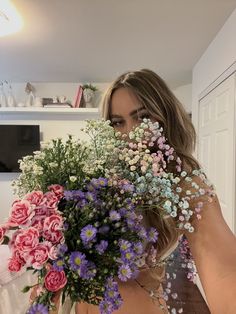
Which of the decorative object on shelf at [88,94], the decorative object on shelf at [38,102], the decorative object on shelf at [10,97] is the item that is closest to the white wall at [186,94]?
the decorative object on shelf at [88,94]

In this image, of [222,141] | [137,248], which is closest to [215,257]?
[137,248]

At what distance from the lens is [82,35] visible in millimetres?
2449

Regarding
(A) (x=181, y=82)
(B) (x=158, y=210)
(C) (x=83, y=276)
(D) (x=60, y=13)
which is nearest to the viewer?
(C) (x=83, y=276)

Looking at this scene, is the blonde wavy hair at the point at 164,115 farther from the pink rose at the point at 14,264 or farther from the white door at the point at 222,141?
the white door at the point at 222,141

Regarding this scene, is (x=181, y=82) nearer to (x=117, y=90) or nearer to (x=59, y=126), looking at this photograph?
(x=59, y=126)

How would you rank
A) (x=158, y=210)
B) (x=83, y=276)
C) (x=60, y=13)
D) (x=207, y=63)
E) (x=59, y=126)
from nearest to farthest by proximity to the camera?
(x=83, y=276)
(x=158, y=210)
(x=60, y=13)
(x=207, y=63)
(x=59, y=126)

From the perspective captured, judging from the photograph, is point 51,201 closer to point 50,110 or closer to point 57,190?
point 57,190

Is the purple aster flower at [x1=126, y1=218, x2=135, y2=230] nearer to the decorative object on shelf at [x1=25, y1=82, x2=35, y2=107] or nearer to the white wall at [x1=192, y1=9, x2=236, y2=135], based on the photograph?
the white wall at [x1=192, y1=9, x2=236, y2=135]

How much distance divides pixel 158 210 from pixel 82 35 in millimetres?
2240

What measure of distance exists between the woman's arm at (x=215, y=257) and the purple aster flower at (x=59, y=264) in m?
0.32

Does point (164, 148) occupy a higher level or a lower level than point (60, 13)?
lower

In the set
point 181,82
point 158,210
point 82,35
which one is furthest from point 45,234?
point 181,82

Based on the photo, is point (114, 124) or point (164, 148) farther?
point (114, 124)

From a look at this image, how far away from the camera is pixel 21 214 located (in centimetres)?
45
